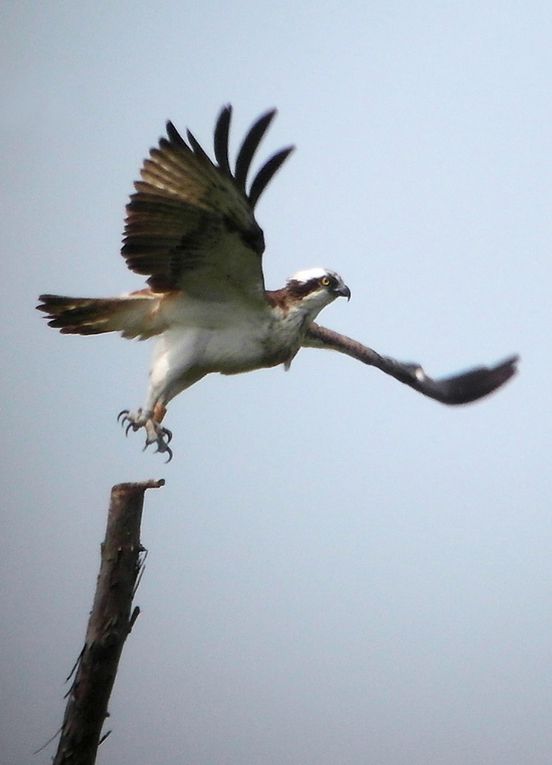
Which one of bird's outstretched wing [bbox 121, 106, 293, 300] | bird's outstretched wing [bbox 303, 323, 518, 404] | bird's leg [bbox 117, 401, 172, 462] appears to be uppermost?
bird's outstretched wing [bbox 303, 323, 518, 404]

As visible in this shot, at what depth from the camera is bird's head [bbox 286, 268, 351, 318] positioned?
9.27 metres

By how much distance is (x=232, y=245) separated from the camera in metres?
8.61

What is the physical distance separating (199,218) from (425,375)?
3.73 meters

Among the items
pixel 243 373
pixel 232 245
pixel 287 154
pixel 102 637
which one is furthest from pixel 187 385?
pixel 102 637

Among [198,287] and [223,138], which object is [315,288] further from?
[223,138]

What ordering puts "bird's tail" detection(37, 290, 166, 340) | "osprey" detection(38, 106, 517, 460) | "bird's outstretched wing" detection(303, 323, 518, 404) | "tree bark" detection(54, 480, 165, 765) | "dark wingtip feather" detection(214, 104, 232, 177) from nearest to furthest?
"tree bark" detection(54, 480, 165, 765), "dark wingtip feather" detection(214, 104, 232, 177), "osprey" detection(38, 106, 517, 460), "bird's tail" detection(37, 290, 166, 340), "bird's outstretched wing" detection(303, 323, 518, 404)

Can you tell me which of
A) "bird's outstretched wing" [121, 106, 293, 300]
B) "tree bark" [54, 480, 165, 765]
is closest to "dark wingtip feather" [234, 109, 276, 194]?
"bird's outstretched wing" [121, 106, 293, 300]

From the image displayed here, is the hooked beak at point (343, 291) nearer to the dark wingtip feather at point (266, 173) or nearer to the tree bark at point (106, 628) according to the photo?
the dark wingtip feather at point (266, 173)

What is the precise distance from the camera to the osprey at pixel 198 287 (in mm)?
8234

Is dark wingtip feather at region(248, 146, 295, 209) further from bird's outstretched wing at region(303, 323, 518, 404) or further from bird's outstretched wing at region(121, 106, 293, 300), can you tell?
bird's outstretched wing at region(303, 323, 518, 404)

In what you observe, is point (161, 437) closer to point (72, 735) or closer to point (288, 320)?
point (288, 320)

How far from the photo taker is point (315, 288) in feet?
30.5

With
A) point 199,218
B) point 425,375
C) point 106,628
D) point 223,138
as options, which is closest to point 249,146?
point 223,138

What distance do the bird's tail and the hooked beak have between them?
48.1 inches
